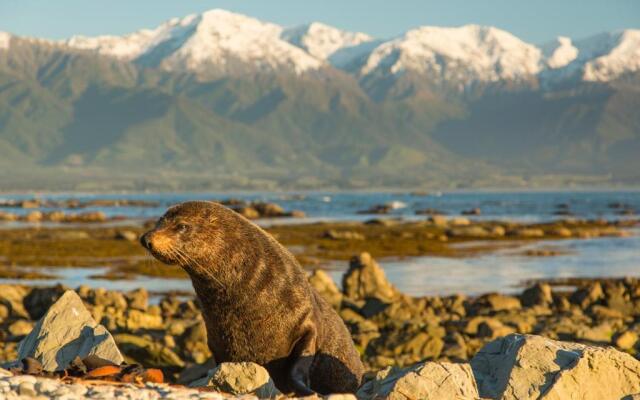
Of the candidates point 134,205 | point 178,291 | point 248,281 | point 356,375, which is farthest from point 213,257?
point 134,205

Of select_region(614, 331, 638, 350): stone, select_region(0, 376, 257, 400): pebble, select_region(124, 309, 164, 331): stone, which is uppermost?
select_region(0, 376, 257, 400): pebble

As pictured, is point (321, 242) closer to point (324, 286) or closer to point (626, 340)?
point (324, 286)

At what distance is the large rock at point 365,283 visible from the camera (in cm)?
3706

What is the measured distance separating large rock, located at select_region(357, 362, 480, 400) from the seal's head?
262cm

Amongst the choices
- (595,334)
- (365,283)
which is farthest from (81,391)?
(365,283)

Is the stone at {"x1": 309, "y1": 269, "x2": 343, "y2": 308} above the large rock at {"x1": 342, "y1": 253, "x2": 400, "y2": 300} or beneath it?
above

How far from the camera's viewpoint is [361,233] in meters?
78.9

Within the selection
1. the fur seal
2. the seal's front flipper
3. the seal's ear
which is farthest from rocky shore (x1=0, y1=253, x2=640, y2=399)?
the seal's ear

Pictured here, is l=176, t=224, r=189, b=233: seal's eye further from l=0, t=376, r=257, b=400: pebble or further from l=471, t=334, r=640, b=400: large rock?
l=471, t=334, r=640, b=400: large rock

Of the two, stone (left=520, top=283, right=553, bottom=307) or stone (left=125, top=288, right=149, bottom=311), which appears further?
stone (left=520, top=283, right=553, bottom=307)

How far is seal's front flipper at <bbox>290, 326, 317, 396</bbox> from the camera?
11484 mm

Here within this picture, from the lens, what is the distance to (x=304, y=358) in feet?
38.3

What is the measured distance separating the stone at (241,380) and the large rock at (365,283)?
1060 inches

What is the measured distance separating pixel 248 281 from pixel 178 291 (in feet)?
97.1
